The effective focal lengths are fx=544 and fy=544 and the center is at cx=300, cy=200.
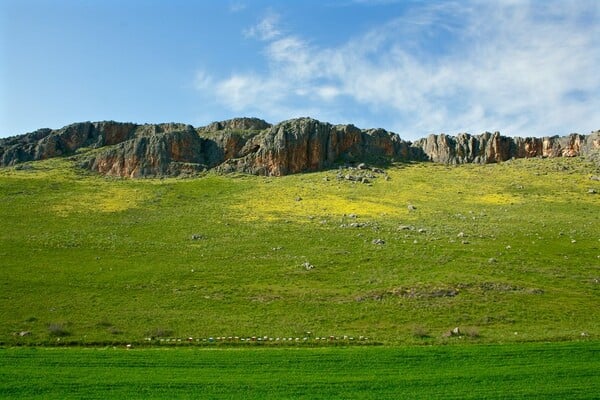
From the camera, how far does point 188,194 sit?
95375mm

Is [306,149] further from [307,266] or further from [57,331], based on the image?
[57,331]

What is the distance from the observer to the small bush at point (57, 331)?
32.7m

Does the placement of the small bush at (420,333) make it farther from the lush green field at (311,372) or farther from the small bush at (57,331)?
the small bush at (57,331)

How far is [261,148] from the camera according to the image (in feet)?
395

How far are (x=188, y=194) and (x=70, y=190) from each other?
21142mm

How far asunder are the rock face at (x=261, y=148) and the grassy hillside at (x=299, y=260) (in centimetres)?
1483

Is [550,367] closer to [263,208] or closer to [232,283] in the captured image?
[232,283]

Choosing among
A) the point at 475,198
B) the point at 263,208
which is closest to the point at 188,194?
the point at 263,208

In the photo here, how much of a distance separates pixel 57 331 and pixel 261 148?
8970cm

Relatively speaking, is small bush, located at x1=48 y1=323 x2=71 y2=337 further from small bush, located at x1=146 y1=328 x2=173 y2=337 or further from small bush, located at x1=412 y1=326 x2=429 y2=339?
small bush, located at x1=412 y1=326 x2=429 y2=339

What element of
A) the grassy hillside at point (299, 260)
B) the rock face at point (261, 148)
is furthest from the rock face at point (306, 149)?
the grassy hillside at point (299, 260)

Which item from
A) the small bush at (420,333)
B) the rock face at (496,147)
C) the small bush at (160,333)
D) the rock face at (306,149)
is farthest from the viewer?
the rock face at (496,147)

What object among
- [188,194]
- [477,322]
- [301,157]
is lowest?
[477,322]

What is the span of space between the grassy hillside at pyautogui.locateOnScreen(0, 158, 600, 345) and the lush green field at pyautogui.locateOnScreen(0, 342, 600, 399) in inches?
173
